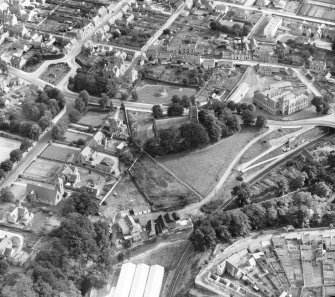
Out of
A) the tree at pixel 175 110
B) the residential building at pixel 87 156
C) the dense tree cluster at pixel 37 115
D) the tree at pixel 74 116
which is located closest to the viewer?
the residential building at pixel 87 156

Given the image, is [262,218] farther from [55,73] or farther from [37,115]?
[55,73]

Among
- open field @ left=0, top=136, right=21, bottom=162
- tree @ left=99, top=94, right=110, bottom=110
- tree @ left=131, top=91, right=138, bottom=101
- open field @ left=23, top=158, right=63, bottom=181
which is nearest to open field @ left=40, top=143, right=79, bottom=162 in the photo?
open field @ left=23, top=158, right=63, bottom=181

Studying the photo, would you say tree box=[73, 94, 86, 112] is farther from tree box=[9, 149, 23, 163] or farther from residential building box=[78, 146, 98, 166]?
tree box=[9, 149, 23, 163]

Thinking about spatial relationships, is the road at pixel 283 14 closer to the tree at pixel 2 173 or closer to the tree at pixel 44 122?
the tree at pixel 44 122

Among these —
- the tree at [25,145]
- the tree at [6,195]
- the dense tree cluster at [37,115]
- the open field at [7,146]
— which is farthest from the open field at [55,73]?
the tree at [6,195]

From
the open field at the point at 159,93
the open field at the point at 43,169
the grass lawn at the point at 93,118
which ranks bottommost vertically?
the open field at the point at 43,169

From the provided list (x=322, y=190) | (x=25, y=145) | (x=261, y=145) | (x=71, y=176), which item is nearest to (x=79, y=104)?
(x=25, y=145)

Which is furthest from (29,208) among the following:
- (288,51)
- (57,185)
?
(288,51)
